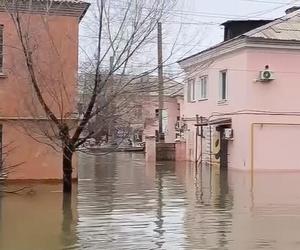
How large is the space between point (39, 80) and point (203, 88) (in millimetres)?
17763

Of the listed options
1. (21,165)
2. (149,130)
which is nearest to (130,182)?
(21,165)

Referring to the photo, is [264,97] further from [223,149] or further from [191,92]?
[191,92]

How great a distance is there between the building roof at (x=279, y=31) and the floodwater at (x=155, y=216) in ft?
26.3

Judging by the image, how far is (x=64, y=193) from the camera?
1689cm

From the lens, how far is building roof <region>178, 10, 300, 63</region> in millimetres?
27344

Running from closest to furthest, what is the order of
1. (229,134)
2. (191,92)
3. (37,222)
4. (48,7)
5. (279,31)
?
(37,222) < (48,7) < (279,31) < (229,134) < (191,92)

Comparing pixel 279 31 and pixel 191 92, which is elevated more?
pixel 279 31

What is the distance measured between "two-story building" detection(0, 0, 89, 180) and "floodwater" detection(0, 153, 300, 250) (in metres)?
1.22

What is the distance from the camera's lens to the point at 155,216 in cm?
1305

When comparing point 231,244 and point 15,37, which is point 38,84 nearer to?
point 15,37

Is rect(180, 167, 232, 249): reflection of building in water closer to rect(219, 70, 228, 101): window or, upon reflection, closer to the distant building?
the distant building

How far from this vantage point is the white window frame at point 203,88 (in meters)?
32.6

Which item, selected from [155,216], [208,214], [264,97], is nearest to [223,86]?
[264,97]

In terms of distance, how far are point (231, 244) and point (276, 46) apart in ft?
61.3
